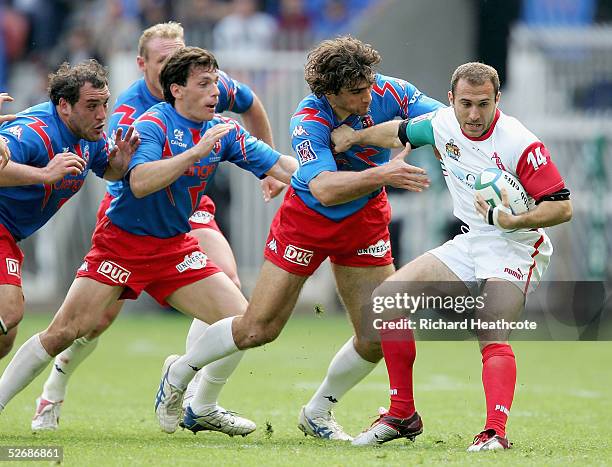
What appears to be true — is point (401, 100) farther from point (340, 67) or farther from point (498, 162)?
point (498, 162)

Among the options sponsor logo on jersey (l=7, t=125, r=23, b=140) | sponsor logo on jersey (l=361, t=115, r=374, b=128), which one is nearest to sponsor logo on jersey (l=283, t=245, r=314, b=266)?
sponsor logo on jersey (l=361, t=115, r=374, b=128)

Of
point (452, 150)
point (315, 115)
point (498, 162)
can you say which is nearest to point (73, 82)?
point (315, 115)

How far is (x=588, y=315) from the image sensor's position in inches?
606

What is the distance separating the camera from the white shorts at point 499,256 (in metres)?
6.87

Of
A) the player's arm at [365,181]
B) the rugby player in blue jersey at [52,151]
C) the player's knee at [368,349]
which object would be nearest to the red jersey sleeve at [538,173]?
the player's arm at [365,181]

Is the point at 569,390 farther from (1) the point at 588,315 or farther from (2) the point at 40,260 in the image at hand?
(2) the point at 40,260

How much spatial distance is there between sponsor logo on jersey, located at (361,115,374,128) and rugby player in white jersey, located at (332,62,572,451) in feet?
0.51

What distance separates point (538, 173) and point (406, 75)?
1163 centimetres

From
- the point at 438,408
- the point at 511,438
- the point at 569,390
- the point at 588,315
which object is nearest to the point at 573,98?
the point at 588,315

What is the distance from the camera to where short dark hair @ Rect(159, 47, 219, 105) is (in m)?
7.52

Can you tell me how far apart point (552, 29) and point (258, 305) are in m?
11.0

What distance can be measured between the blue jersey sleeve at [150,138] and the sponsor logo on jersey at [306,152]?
0.87 metres

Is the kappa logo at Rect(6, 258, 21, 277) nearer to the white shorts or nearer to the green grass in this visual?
the green grass

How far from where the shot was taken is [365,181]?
6965mm
